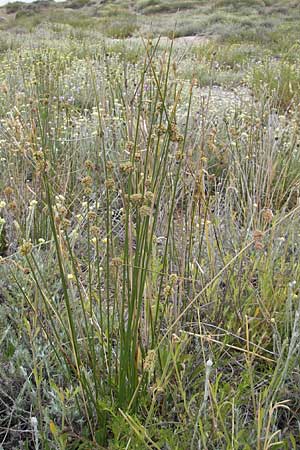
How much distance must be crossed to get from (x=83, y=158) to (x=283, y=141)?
1.22 m

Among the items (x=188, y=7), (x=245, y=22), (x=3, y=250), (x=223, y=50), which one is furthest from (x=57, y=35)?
(x=188, y=7)

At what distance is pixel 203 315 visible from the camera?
1.66 m

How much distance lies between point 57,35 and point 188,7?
12030 mm

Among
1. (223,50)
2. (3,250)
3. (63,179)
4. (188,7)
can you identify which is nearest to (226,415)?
(3,250)

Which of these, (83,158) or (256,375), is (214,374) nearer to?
(256,375)

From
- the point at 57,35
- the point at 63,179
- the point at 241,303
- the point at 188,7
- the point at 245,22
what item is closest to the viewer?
the point at 241,303

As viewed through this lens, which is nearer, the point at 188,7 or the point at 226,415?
the point at 226,415

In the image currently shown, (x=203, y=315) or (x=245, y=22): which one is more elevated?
(x=245, y=22)

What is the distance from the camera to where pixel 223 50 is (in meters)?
7.77

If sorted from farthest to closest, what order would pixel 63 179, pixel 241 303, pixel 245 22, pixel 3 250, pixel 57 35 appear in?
1. pixel 245 22
2. pixel 57 35
3. pixel 63 179
4. pixel 3 250
5. pixel 241 303

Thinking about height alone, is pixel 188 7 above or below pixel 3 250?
above

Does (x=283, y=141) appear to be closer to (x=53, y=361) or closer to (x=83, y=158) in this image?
(x=83, y=158)

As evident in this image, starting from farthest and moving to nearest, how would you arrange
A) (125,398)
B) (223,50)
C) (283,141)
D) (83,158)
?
(223,50) → (283,141) → (83,158) → (125,398)

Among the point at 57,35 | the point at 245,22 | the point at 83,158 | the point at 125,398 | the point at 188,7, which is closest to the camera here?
the point at 125,398
